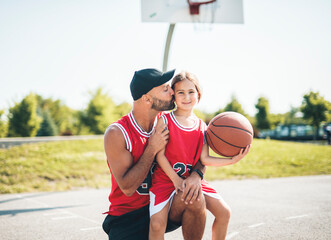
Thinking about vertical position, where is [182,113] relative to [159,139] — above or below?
above

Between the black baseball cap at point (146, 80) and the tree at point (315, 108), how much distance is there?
3055 centimetres

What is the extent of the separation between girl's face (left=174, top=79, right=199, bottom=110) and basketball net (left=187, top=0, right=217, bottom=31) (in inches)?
214

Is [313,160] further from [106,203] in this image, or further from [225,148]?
[225,148]

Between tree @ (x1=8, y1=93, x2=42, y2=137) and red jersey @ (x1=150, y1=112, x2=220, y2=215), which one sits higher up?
red jersey @ (x1=150, y1=112, x2=220, y2=215)

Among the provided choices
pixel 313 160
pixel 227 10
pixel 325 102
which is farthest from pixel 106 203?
pixel 325 102

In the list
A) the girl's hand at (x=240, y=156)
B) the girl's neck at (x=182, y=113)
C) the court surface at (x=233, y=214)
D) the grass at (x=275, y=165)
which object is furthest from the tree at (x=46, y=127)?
the girl's hand at (x=240, y=156)

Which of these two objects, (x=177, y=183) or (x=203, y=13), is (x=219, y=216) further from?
(x=203, y=13)

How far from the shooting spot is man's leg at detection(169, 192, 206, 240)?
99.4 inches

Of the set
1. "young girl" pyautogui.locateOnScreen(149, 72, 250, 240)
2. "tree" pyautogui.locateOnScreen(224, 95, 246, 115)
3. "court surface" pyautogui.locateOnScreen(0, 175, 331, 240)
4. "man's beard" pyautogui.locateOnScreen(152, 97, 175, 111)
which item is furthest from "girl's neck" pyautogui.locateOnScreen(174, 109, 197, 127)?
"tree" pyautogui.locateOnScreen(224, 95, 246, 115)

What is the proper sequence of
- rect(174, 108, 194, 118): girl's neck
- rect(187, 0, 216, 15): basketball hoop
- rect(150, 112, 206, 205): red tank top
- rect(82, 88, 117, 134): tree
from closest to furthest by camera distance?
rect(150, 112, 206, 205): red tank top < rect(174, 108, 194, 118): girl's neck < rect(187, 0, 216, 15): basketball hoop < rect(82, 88, 117, 134): tree

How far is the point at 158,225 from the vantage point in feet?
8.03

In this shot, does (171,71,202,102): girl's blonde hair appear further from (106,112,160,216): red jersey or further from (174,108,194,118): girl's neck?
(106,112,160,216): red jersey

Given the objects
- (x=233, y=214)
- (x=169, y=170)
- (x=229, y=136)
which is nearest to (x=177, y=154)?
(x=169, y=170)

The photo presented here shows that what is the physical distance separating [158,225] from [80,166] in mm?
8693
